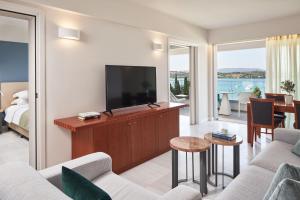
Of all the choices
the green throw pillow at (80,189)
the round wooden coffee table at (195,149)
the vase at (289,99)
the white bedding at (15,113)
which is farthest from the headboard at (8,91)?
the vase at (289,99)

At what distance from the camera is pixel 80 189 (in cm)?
96

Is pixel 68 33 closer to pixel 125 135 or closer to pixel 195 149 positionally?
pixel 125 135

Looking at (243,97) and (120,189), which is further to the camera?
(243,97)

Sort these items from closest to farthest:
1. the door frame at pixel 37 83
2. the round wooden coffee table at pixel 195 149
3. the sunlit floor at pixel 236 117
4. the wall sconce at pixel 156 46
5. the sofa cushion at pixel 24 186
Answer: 1. the sofa cushion at pixel 24 186
2. the round wooden coffee table at pixel 195 149
3. the door frame at pixel 37 83
4. the wall sconce at pixel 156 46
5. the sunlit floor at pixel 236 117

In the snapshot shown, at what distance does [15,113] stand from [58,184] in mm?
3775

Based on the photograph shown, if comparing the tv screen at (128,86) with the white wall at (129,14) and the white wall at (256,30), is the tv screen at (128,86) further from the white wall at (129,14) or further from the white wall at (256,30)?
the white wall at (256,30)

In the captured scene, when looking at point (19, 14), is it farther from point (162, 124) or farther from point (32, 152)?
point (162, 124)

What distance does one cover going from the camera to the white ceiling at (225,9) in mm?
3750

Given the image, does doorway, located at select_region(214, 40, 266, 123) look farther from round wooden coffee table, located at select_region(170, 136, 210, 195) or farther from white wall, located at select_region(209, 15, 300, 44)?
round wooden coffee table, located at select_region(170, 136, 210, 195)

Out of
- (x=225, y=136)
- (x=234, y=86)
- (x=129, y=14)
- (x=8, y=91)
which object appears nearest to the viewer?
(x=225, y=136)

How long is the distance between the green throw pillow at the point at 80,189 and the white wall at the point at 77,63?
1.89m

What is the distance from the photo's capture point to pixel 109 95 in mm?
3062

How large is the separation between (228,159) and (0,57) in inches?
216

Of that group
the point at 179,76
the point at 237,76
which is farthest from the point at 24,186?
the point at 179,76
